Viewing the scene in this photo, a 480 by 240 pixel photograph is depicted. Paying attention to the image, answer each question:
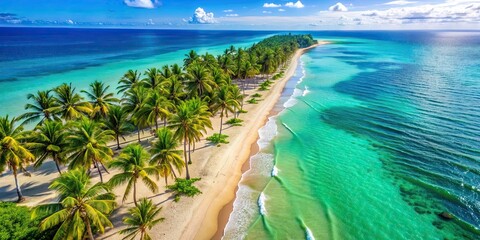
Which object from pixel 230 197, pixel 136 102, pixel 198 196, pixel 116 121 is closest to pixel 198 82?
pixel 136 102

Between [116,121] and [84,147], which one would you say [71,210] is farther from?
[116,121]

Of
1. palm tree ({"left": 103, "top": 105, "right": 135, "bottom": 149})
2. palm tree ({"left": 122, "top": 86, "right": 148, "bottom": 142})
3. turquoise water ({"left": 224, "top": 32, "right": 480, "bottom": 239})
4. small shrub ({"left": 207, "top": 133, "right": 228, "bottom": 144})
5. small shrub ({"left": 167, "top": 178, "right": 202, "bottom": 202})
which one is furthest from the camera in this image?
small shrub ({"left": 207, "top": 133, "right": 228, "bottom": 144})

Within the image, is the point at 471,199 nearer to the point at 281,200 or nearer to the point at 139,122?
the point at 281,200

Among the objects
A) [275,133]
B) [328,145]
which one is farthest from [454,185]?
[275,133]

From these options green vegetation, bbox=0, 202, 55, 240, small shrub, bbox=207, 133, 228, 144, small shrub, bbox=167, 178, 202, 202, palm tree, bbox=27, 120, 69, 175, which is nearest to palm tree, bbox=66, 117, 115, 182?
palm tree, bbox=27, 120, 69, 175

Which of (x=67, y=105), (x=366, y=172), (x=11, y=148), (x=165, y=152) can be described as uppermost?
(x=67, y=105)

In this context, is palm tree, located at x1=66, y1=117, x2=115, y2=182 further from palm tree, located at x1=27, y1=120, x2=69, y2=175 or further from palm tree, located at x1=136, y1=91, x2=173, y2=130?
palm tree, located at x1=136, y1=91, x2=173, y2=130

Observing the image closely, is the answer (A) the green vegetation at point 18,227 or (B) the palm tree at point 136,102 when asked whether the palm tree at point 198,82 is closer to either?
(B) the palm tree at point 136,102
